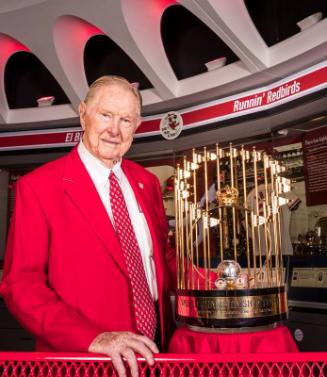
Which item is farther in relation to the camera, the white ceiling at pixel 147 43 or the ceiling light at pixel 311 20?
the white ceiling at pixel 147 43

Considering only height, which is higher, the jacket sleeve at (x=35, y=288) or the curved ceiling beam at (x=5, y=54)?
the curved ceiling beam at (x=5, y=54)

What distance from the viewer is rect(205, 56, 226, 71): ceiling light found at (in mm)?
4324

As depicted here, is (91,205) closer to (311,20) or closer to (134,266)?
(134,266)

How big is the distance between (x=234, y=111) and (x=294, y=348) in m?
3.24

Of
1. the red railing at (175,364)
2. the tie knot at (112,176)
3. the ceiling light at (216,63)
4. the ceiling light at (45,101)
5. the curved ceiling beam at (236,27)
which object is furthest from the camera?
the ceiling light at (45,101)

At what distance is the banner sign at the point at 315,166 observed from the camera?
11.9 feet

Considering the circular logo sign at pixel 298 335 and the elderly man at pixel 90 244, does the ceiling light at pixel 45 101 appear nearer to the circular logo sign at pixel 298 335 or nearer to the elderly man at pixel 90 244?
the circular logo sign at pixel 298 335

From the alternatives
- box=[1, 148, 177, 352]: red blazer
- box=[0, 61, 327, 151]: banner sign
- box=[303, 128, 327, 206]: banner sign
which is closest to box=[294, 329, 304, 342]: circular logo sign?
box=[303, 128, 327, 206]: banner sign

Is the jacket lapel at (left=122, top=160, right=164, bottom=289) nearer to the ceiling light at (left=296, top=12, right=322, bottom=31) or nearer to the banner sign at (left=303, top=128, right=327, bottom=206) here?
the banner sign at (left=303, top=128, right=327, bottom=206)

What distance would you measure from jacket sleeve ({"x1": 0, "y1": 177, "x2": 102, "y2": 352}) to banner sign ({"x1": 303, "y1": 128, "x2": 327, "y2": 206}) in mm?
2938

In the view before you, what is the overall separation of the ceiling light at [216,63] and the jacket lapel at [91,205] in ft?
11.0

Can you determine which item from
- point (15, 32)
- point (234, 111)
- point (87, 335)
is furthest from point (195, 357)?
point (15, 32)

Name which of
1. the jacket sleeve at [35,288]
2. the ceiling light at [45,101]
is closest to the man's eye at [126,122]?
the jacket sleeve at [35,288]

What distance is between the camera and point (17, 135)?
554 cm
